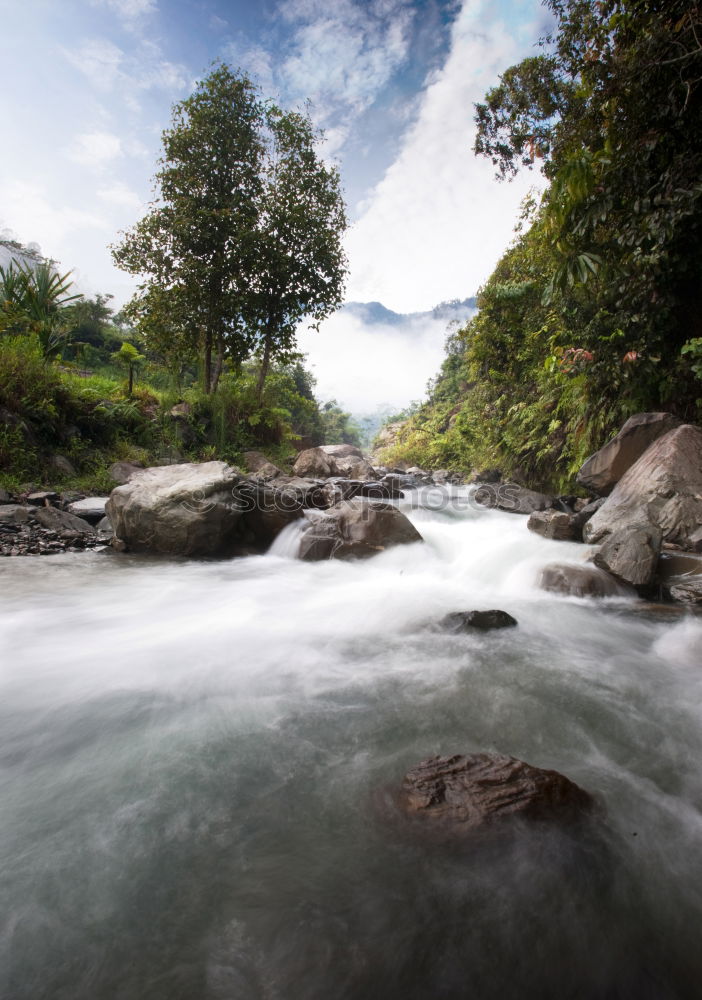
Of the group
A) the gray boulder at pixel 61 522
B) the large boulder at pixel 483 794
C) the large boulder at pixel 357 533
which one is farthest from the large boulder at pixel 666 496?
the gray boulder at pixel 61 522

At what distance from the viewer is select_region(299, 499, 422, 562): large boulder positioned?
6.23 metres

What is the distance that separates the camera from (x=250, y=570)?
19.7 feet

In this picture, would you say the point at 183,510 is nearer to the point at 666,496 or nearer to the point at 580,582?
the point at 580,582

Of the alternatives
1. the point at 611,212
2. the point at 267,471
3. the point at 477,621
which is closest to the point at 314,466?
the point at 267,471

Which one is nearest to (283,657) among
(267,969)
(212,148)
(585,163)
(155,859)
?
(155,859)

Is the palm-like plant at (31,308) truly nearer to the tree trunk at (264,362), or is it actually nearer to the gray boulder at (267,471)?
the gray boulder at (267,471)

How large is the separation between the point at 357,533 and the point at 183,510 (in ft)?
8.21

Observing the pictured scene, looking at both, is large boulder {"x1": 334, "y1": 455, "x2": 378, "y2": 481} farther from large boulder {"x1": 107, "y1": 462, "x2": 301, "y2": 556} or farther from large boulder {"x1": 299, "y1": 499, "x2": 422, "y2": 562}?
large boulder {"x1": 107, "y1": 462, "x2": 301, "y2": 556}

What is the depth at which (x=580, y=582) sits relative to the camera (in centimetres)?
483

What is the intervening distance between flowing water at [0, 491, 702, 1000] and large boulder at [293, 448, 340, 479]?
30.4 ft

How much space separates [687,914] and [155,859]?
6.36 feet

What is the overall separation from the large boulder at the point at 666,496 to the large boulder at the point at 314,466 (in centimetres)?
846

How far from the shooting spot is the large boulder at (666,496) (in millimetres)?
5426

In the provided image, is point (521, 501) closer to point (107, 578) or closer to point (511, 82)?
point (107, 578)
